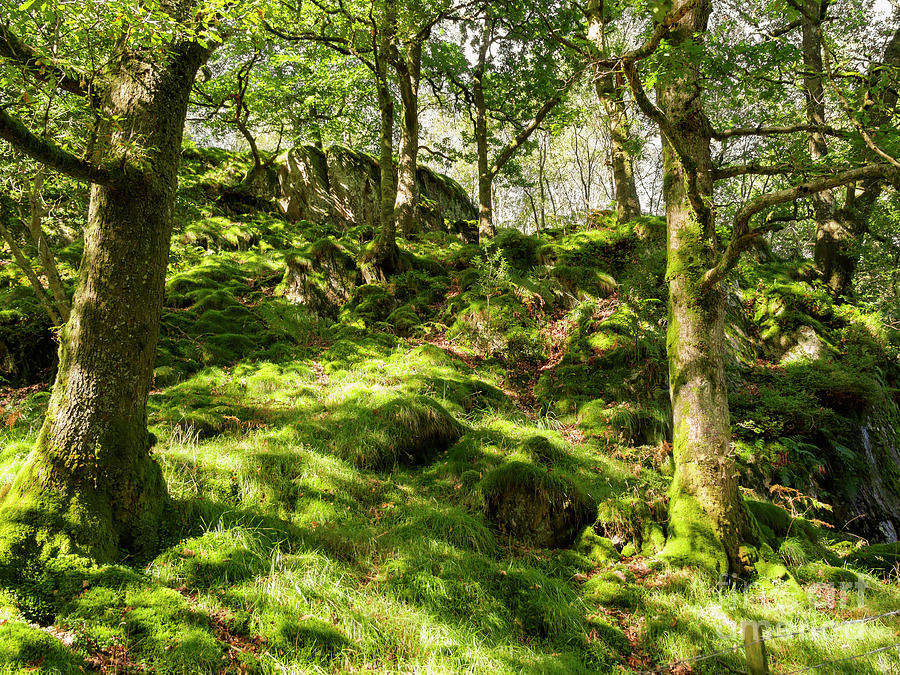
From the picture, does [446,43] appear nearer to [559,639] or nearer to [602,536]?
[602,536]

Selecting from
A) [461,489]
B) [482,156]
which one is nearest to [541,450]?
[461,489]

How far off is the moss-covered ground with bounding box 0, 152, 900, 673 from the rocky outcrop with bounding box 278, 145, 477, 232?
209 inches

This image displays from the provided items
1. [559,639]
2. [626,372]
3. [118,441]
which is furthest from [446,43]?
[559,639]

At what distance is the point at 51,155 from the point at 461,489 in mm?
4334

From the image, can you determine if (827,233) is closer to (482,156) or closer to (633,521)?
(482,156)

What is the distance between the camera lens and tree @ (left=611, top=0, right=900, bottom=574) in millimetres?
3852

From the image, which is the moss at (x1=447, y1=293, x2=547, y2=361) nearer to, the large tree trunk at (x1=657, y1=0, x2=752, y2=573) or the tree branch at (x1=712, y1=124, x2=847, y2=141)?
the large tree trunk at (x1=657, y1=0, x2=752, y2=573)

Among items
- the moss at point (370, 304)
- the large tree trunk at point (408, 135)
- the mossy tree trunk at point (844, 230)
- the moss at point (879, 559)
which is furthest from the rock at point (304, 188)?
the moss at point (879, 559)

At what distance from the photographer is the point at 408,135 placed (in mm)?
10867

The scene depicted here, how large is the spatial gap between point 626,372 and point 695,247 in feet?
10.3

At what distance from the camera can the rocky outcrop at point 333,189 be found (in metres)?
14.1

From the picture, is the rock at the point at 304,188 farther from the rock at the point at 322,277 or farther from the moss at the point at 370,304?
the moss at the point at 370,304

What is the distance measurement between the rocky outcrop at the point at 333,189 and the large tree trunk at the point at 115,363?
441 inches

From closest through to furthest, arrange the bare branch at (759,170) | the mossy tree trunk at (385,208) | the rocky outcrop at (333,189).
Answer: the bare branch at (759,170), the mossy tree trunk at (385,208), the rocky outcrop at (333,189)
